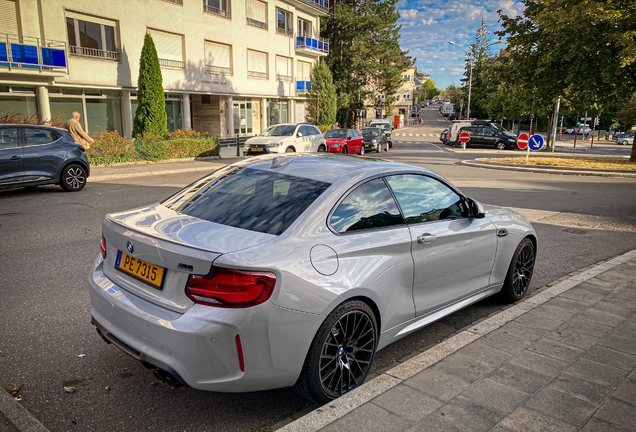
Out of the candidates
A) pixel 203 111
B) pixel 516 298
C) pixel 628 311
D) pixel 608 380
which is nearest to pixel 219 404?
pixel 608 380

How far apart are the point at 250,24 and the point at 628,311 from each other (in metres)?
34.6

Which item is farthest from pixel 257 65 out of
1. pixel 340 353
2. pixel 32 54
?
pixel 340 353

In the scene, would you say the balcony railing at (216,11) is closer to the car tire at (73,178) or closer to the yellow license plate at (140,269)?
the car tire at (73,178)

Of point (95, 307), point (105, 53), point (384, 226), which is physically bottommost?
point (95, 307)

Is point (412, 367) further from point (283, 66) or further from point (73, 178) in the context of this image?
point (283, 66)

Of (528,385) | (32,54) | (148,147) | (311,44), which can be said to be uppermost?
(311,44)

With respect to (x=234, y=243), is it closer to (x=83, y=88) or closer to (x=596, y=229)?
(x=596, y=229)

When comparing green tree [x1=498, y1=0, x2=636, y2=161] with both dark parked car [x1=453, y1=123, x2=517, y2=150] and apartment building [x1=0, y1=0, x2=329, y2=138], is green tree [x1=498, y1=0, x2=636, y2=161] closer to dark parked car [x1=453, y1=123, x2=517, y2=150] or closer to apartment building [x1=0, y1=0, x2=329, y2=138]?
dark parked car [x1=453, y1=123, x2=517, y2=150]

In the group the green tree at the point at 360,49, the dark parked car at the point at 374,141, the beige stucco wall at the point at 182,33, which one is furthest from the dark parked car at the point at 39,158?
the green tree at the point at 360,49

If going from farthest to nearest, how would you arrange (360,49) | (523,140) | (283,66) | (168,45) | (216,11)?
(360,49) → (283,66) → (216,11) → (168,45) → (523,140)

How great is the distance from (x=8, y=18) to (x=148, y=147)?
886 centimetres

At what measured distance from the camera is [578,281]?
542 cm

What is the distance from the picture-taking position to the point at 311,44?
4144cm

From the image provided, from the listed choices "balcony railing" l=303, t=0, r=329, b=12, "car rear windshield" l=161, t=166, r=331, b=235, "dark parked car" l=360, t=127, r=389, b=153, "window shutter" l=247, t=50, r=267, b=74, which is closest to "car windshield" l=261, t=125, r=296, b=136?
"dark parked car" l=360, t=127, r=389, b=153
